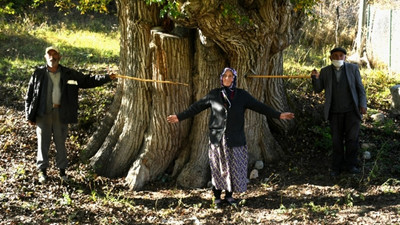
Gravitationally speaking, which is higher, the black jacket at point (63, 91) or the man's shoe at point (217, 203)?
the black jacket at point (63, 91)

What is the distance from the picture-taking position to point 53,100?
6.20m

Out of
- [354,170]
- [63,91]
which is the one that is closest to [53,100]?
[63,91]

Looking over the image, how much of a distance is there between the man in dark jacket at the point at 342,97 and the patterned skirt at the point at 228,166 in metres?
1.54

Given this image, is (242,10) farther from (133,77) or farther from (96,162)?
(96,162)

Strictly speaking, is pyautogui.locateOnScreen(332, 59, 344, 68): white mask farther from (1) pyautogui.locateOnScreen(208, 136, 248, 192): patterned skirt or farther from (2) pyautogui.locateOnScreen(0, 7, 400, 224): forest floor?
(1) pyautogui.locateOnScreen(208, 136, 248, 192): patterned skirt

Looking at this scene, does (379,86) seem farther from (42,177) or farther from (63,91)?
(42,177)

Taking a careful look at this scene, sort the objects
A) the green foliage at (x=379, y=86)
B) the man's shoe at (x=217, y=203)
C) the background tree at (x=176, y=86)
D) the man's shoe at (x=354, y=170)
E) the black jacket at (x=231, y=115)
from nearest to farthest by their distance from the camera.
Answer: the black jacket at (x=231, y=115) < the man's shoe at (x=217, y=203) < the background tree at (x=176, y=86) < the man's shoe at (x=354, y=170) < the green foliage at (x=379, y=86)

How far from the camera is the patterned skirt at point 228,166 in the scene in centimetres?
553

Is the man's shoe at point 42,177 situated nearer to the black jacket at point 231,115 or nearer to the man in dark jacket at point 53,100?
the man in dark jacket at point 53,100

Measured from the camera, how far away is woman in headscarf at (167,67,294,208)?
547cm

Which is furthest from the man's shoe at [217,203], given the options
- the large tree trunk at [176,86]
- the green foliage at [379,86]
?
the green foliage at [379,86]

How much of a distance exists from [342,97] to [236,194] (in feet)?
6.40

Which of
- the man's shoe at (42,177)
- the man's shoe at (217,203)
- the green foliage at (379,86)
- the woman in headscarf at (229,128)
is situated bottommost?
the man's shoe at (217,203)

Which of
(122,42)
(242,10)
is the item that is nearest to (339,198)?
(242,10)
